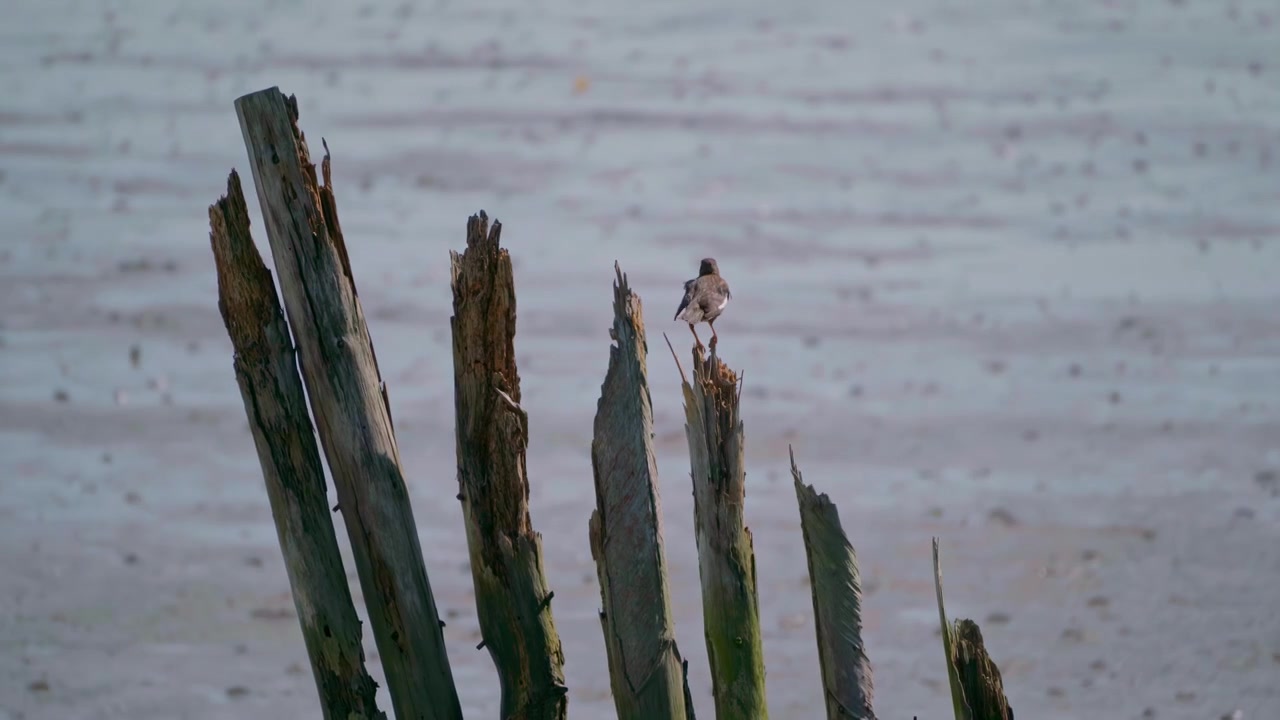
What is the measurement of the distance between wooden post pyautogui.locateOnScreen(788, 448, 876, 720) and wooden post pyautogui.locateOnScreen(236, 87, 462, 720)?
3.12 feet

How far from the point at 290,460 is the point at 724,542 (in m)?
1.13

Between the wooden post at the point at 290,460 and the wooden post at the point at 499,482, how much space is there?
362mm

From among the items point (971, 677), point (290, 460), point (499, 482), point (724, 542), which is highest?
point (290, 460)

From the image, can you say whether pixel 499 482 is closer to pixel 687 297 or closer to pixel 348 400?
pixel 348 400

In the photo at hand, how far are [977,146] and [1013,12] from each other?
555 cm

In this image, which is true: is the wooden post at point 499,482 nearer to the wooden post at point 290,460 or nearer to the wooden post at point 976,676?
the wooden post at point 290,460

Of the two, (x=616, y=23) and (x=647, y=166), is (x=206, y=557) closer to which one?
(x=647, y=166)

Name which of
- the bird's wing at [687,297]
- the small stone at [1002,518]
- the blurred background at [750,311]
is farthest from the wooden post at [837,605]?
the small stone at [1002,518]

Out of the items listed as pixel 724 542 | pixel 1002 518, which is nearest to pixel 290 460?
pixel 724 542

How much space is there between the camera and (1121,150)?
15.1 metres

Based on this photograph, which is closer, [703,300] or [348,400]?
[348,400]

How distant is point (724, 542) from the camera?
4.10 m

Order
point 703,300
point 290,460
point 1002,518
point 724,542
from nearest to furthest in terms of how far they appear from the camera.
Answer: point 724,542
point 290,460
point 703,300
point 1002,518

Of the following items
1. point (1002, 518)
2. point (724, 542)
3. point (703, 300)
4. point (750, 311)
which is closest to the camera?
point (724, 542)
